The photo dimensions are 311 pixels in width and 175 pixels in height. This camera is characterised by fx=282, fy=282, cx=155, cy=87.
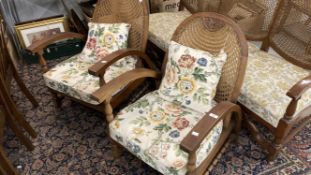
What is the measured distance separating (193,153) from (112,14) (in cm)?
136

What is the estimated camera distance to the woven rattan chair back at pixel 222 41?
60.9 inches

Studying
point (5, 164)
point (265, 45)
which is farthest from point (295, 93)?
point (5, 164)

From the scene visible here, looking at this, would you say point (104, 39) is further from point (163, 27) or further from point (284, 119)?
point (284, 119)

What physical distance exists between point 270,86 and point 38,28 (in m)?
2.16

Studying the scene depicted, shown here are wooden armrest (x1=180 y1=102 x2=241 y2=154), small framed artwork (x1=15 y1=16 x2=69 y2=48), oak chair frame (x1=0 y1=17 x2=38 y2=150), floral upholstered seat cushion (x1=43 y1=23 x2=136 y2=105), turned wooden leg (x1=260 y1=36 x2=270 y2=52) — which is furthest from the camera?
small framed artwork (x1=15 y1=16 x2=69 y2=48)

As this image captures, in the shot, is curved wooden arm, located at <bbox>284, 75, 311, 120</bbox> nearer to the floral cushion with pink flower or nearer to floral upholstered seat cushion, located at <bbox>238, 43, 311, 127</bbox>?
floral upholstered seat cushion, located at <bbox>238, 43, 311, 127</bbox>

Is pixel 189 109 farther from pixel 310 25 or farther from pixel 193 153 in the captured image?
pixel 310 25

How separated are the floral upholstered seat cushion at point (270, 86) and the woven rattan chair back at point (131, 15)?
2.54ft

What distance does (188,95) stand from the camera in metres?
1.64

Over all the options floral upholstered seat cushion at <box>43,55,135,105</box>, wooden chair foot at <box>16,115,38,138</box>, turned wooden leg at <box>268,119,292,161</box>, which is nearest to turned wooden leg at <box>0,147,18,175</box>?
wooden chair foot at <box>16,115,38,138</box>

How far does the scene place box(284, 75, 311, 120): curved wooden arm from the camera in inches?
54.4

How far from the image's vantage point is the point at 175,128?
1.53m

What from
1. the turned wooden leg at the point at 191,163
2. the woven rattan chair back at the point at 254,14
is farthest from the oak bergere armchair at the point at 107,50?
the turned wooden leg at the point at 191,163

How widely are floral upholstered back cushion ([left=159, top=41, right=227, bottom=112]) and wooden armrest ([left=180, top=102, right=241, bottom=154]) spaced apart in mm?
188
